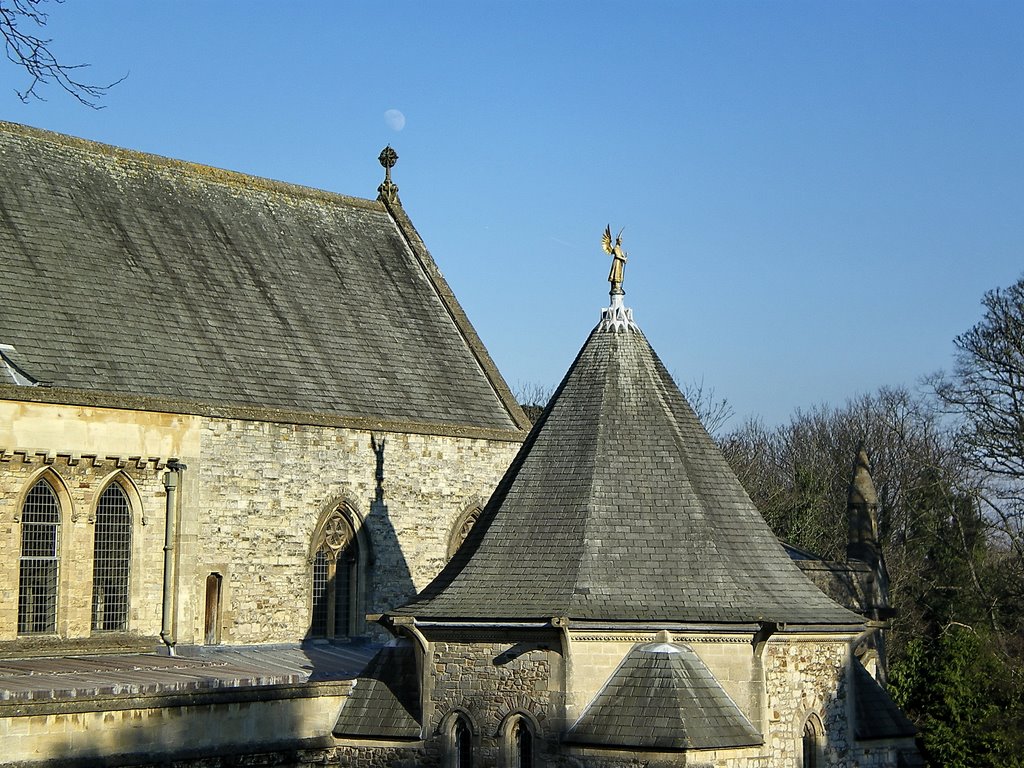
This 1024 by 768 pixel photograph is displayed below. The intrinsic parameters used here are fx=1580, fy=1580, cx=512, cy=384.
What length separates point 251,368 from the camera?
29.5 m

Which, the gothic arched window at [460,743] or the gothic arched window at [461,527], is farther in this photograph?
the gothic arched window at [461,527]

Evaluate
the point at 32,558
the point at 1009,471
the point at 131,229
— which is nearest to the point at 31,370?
the point at 32,558

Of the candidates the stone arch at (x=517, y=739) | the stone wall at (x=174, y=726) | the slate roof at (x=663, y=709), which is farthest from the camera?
the stone arch at (x=517, y=739)

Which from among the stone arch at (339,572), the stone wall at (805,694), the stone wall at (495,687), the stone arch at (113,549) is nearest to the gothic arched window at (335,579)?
the stone arch at (339,572)

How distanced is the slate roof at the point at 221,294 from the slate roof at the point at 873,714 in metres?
11.7

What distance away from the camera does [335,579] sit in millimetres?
29812

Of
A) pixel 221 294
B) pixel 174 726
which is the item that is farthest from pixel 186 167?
pixel 174 726

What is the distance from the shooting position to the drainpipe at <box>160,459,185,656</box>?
26656 mm

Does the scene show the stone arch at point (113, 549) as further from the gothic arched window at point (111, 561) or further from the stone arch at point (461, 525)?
the stone arch at point (461, 525)

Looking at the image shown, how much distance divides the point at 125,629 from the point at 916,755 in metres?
12.8

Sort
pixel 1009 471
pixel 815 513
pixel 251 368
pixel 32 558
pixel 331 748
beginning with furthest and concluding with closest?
pixel 815 513, pixel 1009 471, pixel 251 368, pixel 32 558, pixel 331 748

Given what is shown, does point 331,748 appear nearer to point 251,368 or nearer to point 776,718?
point 776,718

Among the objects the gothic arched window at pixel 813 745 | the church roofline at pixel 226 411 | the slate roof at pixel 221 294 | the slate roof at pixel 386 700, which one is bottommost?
the gothic arched window at pixel 813 745

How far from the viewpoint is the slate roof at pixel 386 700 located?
840 inches
